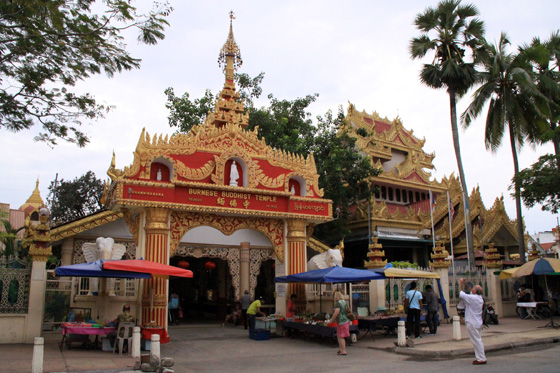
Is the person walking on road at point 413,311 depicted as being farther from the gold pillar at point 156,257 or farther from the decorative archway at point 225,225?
the gold pillar at point 156,257

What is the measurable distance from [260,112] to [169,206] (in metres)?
11.9

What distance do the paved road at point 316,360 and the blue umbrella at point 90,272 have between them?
209 centimetres

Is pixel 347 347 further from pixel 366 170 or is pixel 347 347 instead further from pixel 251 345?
pixel 366 170

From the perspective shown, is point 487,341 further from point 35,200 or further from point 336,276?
point 35,200

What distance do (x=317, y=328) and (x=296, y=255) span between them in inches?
145

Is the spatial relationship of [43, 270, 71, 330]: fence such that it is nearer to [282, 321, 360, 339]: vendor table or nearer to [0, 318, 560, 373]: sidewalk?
[0, 318, 560, 373]: sidewalk

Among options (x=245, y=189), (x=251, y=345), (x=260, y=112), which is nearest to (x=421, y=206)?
(x=260, y=112)

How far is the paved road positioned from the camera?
9.12m

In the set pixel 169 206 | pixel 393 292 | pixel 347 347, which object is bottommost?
pixel 347 347

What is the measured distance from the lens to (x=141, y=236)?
14.4 meters

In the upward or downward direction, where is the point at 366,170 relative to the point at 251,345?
upward

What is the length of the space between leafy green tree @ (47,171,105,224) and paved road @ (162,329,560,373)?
22.7 meters

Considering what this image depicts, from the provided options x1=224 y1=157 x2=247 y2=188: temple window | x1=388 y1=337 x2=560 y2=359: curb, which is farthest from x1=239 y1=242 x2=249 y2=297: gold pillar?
x1=388 y1=337 x2=560 y2=359: curb

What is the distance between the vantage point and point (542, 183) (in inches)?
757
